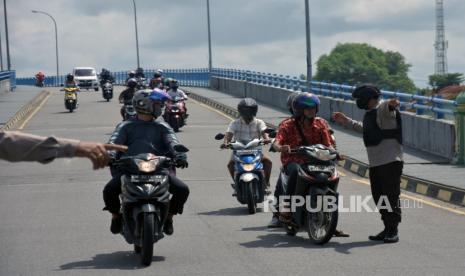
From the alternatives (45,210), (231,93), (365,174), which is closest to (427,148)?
(365,174)

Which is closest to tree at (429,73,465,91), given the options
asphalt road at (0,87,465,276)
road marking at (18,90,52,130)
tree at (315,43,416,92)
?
tree at (315,43,416,92)

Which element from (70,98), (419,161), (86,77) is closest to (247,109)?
(419,161)

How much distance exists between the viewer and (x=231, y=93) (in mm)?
56562

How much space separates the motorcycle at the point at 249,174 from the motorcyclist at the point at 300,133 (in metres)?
2.25

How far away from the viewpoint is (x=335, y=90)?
3578 cm

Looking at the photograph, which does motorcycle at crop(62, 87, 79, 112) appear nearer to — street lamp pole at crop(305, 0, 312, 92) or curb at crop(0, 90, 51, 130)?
curb at crop(0, 90, 51, 130)

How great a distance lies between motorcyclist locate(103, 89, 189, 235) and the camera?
1084cm

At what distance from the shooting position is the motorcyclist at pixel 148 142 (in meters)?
10.8

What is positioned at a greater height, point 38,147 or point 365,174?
point 38,147

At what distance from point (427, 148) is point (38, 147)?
60.5 feet

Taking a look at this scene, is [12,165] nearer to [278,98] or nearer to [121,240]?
[121,240]

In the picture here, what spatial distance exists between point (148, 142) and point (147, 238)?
40.6 inches

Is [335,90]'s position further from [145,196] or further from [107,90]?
[145,196]

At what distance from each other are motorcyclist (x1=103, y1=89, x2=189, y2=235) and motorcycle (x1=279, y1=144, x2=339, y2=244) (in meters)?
1.46
